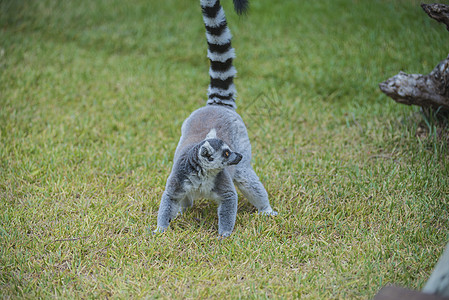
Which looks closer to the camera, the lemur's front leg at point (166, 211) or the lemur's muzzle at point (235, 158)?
the lemur's muzzle at point (235, 158)

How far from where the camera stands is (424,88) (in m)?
4.27

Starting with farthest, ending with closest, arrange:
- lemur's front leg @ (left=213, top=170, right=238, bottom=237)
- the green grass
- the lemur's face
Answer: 1. lemur's front leg @ (left=213, top=170, right=238, bottom=237)
2. the lemur's face
3. the green grass

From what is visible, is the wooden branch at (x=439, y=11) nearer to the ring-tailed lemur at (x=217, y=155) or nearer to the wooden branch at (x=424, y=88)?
the wooden branch at (x=424, y=88)

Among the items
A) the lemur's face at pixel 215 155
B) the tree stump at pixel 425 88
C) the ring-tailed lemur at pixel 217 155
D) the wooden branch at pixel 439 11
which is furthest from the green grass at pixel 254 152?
the wooden branch at pixel 439 11

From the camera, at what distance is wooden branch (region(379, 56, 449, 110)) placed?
4160 mm

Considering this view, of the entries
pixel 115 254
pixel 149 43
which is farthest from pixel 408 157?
pixel 149 43

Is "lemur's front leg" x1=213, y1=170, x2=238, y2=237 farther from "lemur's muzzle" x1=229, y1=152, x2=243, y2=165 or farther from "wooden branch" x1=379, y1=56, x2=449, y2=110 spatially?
"wooden branch" x1=379, y1=56, x2=449, y2=110

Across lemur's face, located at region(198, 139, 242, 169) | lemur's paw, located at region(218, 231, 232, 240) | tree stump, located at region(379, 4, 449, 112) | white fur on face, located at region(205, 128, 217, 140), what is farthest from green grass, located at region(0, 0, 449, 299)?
white fur on face, located at region(205, 128, 217, 140)

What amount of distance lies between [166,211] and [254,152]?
5.67 feet

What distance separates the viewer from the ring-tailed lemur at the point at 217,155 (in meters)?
3.05

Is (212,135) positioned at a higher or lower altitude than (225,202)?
higher

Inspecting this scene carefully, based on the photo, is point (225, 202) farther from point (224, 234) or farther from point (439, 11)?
point (439, 11)

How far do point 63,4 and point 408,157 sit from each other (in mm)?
7519

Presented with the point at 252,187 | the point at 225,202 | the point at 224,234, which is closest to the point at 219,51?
the point at 252,187
